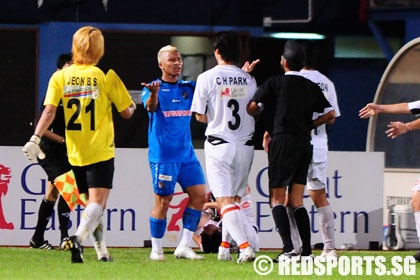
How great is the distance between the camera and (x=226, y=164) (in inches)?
476

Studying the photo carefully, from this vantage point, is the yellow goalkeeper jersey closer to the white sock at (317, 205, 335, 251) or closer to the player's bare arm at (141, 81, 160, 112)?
the player's bare arm at (141, 81, 160, 112)

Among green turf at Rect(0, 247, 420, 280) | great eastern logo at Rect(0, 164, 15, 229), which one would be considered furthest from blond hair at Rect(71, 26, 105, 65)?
great eastern logo at Rect(0, 164, 15, 229)

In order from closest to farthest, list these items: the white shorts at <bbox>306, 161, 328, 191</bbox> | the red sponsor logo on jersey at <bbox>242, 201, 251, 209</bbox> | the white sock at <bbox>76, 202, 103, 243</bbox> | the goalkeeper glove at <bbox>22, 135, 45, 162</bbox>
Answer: the goalkeeper glove at <bbox>22, 135, 45, 162</bbox>
the white sock at <bbox>76, 202, 103, 243</bbox>
the white shorts at <bbox>306, 161, 328, 191</bbox>
the red sponsor logo on jersey at <bbox>242, 201, 251, 209</bbox>

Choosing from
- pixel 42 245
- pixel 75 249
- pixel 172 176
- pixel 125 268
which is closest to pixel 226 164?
pixel 172 176

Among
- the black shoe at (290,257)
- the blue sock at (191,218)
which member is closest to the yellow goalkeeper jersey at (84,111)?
the blue sock at (191,218)

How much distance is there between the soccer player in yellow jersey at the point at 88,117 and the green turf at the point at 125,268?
372mm

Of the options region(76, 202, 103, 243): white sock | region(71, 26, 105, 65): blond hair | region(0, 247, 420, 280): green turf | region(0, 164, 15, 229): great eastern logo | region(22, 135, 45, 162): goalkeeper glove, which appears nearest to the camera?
region(0, 247, 420, 280): green turf

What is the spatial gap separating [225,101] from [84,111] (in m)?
1.27

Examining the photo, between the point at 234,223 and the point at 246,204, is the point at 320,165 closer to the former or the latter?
the point at 246,204

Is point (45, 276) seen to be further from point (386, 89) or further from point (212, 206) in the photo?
point (386, 89)

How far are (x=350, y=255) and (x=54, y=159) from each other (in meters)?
2.97

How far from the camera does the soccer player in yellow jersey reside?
37.7 feet

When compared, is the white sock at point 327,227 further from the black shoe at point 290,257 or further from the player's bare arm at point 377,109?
the player's bare arm at point 377,109

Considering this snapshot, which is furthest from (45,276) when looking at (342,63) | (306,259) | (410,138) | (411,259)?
(342,63)
